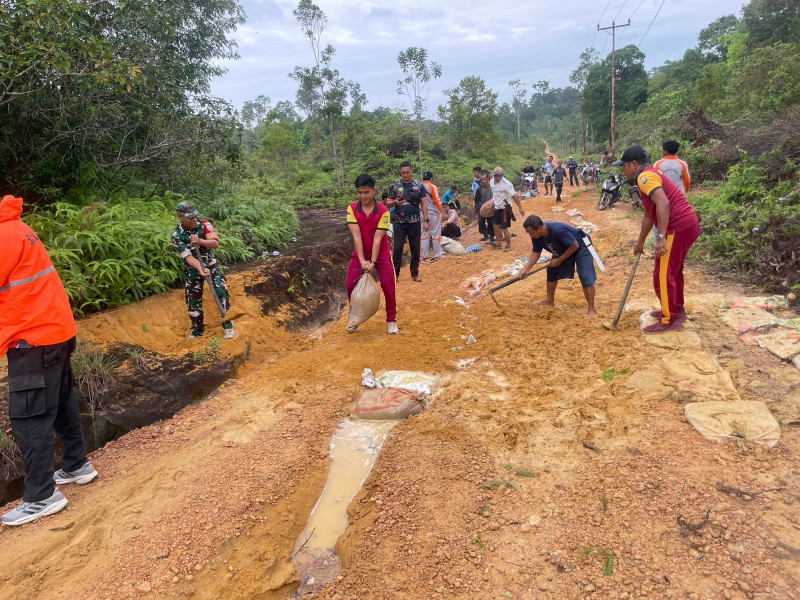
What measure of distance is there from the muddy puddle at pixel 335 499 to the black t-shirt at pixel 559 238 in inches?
111

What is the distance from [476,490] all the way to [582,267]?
10.7 ft

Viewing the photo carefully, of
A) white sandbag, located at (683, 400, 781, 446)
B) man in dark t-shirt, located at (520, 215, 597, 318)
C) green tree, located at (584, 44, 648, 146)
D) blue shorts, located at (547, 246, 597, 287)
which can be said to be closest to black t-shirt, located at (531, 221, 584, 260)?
man in dark t-shirt, located at (520, 215, 597, 318)

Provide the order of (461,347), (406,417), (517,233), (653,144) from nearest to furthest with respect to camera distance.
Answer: (406,417)
(461,347)
(517,233)
(653,144)

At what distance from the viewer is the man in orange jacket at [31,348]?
2.78 m

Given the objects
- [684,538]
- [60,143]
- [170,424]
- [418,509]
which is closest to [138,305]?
[170,424]

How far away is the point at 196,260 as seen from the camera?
487cm

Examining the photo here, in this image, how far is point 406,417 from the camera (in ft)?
12.7

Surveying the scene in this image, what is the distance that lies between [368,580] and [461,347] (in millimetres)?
2920

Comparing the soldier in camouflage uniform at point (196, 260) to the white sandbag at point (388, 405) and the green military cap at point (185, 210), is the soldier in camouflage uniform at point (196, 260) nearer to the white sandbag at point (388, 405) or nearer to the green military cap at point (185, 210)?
the green military cap at point (185, 210)

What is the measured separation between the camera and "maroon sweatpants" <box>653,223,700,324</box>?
4250mm

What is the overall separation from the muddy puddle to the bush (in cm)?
320

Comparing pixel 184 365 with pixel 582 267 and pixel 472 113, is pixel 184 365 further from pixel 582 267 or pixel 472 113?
pixel 472 113

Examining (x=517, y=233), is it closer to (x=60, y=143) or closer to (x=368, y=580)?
(x=60, y=143)

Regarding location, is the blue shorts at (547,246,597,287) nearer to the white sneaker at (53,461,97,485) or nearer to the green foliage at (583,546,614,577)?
the green foliage at (583,546,614,577)
